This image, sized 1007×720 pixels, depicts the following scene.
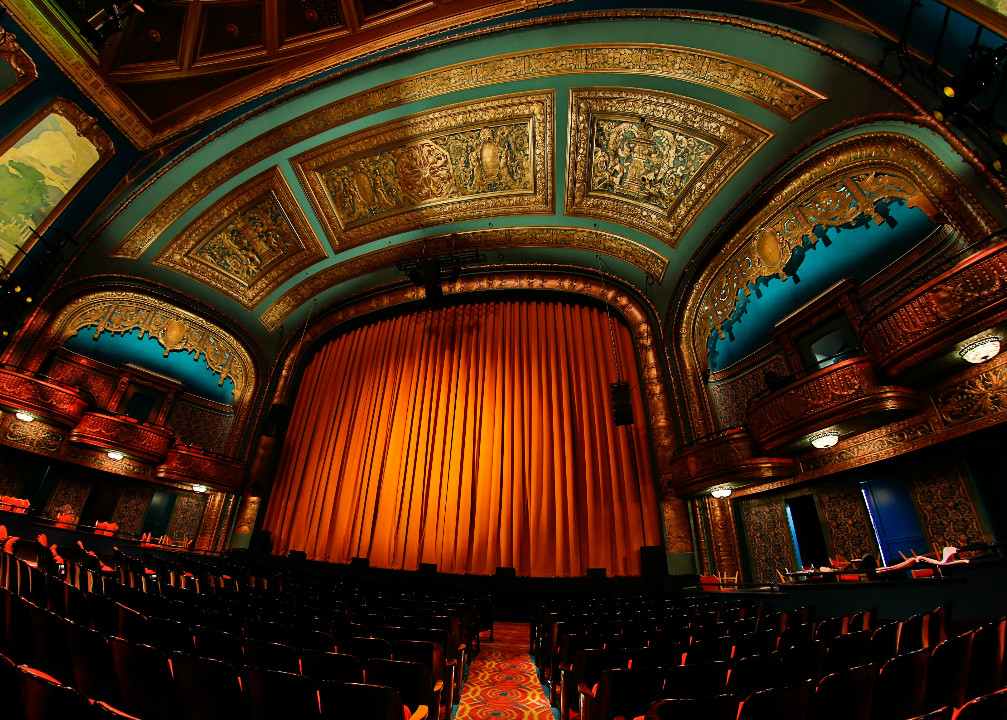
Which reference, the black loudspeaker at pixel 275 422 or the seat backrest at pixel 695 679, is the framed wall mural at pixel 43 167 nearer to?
the black loudspeaker at pixel 275 422

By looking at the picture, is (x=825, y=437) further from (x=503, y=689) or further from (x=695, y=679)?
(x=695, y=679)

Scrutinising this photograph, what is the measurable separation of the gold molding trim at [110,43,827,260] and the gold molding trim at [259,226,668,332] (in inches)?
108

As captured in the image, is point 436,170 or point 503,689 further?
point 436,170

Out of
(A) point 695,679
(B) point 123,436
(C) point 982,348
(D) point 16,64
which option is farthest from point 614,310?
(B) point 123,436

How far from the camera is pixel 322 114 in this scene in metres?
7.17

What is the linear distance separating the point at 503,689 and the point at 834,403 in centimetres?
467

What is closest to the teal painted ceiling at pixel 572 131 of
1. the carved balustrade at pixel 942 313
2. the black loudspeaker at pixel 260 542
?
the carved balustrade at pixel 942 313

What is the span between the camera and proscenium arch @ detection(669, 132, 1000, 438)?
14.5 ft

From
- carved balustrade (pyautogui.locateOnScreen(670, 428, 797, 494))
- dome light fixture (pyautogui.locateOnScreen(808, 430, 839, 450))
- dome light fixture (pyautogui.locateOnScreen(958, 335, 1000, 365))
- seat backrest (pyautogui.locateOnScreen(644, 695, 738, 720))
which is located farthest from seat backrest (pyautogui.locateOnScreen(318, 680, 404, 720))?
carved balustrade (pyautogui.locateOnScreen(670, 428, 797, 494))

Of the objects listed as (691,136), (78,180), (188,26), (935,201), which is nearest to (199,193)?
(78,180)

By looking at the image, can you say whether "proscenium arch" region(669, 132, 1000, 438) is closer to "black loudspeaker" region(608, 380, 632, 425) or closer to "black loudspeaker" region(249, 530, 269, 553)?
"black loudspeaker" region(608, 380, 632, 425)

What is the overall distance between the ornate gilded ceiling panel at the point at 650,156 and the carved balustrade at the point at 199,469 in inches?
364

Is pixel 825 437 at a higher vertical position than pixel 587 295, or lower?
lower

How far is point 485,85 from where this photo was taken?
22.1ft
